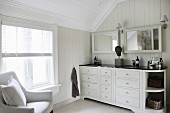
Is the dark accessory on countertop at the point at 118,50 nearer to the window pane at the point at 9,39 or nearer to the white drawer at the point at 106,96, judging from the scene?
the white drawer at the point at 106,96

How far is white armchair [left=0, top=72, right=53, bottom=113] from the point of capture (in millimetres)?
1891

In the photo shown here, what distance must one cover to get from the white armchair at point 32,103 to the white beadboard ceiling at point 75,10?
4.15 ft

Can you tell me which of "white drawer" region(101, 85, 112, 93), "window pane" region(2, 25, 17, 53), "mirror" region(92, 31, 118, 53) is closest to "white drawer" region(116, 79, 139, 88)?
"white drawer" region(101, 85, 112, 93)

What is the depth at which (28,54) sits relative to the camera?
284 cm

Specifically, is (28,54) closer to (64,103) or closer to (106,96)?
(64,103)

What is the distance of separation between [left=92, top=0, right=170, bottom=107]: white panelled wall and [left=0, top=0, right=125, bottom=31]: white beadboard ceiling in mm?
230

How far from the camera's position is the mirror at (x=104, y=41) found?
155 inches

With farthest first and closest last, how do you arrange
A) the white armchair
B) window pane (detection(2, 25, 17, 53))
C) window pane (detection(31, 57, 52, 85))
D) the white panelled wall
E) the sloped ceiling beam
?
the sloped ceiling beam
the white panelled wall
window pane (detection(31, 57, 52, 85))
window pane (detection(2, 25, 17, 53))
the white armchair

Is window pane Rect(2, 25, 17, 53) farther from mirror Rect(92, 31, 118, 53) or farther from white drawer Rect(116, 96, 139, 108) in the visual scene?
white drawer Rect(116, 96, 139, 108)

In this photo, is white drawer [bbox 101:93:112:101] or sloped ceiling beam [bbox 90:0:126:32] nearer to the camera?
white drawer [bbox 101:93:112:101]

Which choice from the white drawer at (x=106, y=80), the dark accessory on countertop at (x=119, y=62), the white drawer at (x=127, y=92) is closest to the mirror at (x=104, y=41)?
the dark accessory on countertop at (x=119, y=62)

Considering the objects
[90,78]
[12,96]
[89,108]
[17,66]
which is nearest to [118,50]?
[90,78]

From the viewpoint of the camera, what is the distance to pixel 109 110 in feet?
10.7

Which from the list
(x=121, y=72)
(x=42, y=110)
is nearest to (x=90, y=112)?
(x=121, y=72)
